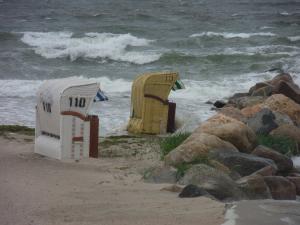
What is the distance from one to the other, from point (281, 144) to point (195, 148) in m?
2.25

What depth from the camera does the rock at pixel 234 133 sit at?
9.28 metres

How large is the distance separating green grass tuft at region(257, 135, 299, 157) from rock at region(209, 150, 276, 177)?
1518mm

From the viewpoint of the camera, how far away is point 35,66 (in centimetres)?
2383

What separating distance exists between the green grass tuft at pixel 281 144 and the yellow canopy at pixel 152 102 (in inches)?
81.6

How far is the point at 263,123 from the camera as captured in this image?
1112 centimetres

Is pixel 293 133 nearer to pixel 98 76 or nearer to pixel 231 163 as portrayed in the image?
pixel 231 163

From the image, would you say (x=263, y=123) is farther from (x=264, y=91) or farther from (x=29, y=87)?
(x=29, y=87)

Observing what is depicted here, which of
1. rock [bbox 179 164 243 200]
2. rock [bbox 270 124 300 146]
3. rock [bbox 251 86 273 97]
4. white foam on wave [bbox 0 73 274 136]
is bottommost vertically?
white foam on wave [bbox 0 73 274 136]

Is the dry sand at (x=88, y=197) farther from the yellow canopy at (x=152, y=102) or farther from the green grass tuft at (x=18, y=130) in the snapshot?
the yellow canopy at (x=152, y=102)

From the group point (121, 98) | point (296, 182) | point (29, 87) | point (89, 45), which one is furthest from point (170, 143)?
point (89, 45)

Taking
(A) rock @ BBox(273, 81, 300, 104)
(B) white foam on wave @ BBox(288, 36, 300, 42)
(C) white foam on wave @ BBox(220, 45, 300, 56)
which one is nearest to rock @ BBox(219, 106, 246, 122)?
(A) rock @ BBox(273, 81, 300, 104)

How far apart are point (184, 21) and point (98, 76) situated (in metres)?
17.2

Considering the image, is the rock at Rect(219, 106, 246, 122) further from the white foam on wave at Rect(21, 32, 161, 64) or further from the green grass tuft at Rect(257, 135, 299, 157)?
the white foam on wave at Rect(21, 32, 161, 64)

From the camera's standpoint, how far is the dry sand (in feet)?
19.5
